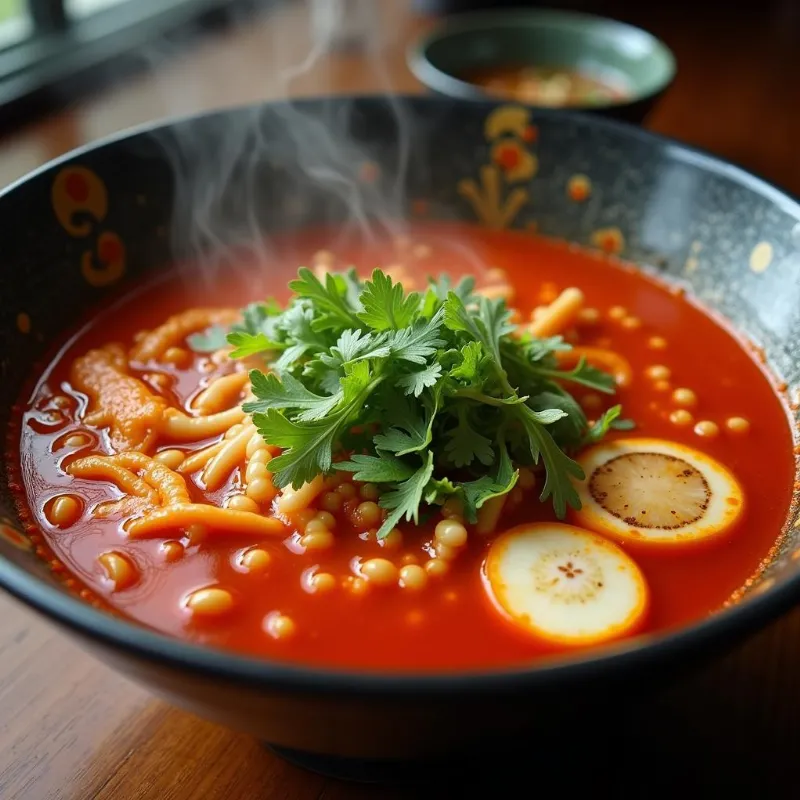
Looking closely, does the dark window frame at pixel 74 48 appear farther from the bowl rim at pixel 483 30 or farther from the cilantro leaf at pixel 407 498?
the cilantro leaf at pixel 407 498

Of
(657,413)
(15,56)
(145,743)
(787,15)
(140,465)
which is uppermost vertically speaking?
(15,56)

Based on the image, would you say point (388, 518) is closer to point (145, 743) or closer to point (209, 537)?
point (209, 537)

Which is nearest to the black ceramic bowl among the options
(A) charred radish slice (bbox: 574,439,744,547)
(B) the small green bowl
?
(A) charred radish slice (bbox: 574,439,744,547)

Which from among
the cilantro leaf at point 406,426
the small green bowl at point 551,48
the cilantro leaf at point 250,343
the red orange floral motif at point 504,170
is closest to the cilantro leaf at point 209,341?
the cilantro leaf at point 250,343

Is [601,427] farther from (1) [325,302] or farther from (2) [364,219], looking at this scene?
(2) [364,219]

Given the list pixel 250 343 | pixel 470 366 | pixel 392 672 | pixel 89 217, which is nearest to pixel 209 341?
pixel 250 343

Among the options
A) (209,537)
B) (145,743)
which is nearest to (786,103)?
(209,537)
